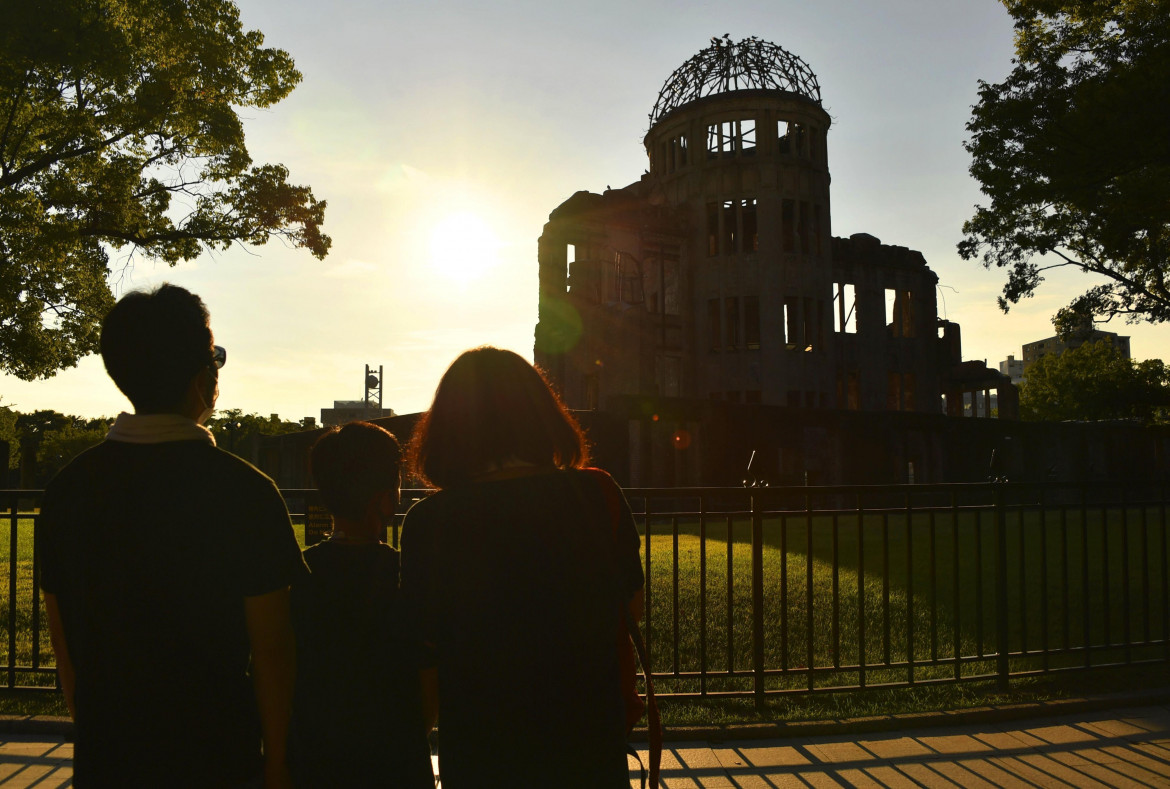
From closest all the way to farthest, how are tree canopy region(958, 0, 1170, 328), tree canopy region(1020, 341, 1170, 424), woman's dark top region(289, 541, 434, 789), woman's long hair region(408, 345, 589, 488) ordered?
woman's long hair region(408, 345, 589, 488) < woman's dark top region(289, 541, 434, 789) < tree canopy region(958, 0, 1170, 328) < tree canopy region(1020, 341, 1170, 424)

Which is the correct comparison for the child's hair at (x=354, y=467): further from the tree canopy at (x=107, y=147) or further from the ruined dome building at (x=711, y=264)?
the ruined dome building at (x=711, y=264)

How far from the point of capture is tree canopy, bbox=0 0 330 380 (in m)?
13.6

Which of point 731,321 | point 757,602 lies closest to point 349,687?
point 757,602

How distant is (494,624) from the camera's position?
84.7 inches

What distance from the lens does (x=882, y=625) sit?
8.66 meters

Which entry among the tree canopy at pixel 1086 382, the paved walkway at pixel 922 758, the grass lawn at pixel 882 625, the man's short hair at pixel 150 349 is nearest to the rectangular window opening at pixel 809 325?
the grass lawn at pixel 882 625

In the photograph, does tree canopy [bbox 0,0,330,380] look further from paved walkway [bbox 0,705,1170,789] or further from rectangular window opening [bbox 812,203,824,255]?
rectangular window opening [bbox 812,203,824,255]

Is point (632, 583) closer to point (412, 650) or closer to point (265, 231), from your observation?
point (412, 650)

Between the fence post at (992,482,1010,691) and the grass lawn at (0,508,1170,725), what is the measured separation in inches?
2.5

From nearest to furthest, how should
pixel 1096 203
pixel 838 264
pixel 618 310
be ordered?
1. pixel 1096 203
2. pixel 618 310
3. pixel 838 264

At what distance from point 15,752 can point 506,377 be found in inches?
187

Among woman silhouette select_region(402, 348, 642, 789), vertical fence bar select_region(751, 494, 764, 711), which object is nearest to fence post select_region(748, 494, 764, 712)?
vertical fence bar select_region(751, 494, 764, 711)

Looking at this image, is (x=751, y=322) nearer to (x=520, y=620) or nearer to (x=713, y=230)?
(x=713, y=230)

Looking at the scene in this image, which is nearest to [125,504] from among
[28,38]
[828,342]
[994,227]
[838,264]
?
[28,38]
